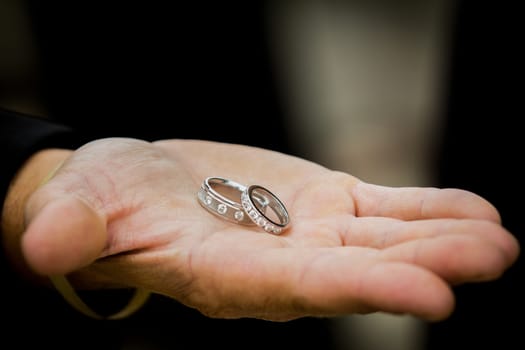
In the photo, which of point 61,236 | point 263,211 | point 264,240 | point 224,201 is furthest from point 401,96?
point 61,236

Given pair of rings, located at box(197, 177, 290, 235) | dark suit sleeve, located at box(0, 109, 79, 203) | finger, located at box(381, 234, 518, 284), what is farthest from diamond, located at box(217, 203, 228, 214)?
dark suit sleeve, located at box(0, 109, 79, 203)

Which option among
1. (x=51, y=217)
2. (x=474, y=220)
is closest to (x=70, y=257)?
(x=51, y=217)

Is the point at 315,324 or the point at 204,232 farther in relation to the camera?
the point at 315,324

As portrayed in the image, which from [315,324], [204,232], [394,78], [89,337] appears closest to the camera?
[204,232]

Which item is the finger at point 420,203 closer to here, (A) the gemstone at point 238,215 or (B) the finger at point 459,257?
Result: (B) the finger at point 459,257

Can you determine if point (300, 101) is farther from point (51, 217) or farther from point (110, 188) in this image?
point (51, 217)

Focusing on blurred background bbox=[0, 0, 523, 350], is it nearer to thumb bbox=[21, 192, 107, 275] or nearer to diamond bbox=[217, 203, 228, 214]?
diamond bbox=[217, 203, 228, 214]

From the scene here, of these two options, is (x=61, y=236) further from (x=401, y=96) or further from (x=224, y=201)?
(x=401, y=96)
